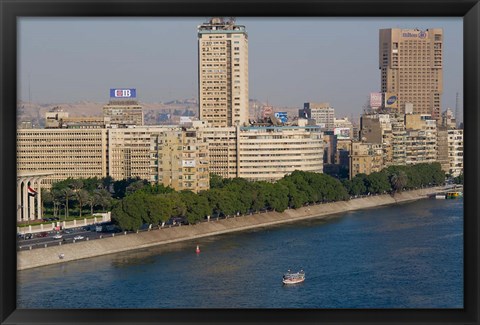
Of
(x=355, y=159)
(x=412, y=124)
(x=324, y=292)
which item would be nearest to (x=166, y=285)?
(x=324, y=292)

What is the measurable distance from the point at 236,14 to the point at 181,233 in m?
12.2

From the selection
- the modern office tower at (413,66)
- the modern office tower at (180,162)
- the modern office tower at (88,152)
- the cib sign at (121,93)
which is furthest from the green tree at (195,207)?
the modern office tower at (413,66)

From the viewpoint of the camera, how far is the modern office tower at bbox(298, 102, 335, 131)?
3522cm

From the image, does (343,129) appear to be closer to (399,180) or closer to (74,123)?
(399,180)

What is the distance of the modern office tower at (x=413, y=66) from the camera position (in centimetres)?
3722

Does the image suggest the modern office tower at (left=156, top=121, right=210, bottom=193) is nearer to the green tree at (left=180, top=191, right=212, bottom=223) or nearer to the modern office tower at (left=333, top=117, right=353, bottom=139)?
the green tree at (left=180, top=191, right=212, bottom=223)

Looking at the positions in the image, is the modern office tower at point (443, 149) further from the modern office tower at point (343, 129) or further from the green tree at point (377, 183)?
the green tree at point (377, 183)

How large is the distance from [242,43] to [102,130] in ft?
20.9

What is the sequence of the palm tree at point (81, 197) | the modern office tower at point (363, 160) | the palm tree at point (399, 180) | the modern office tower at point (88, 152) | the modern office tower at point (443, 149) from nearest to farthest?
the palm tree at point (81, 197), the modern office tower at point (88, 152), the palm tree at point (399, 180), the modern office tower at point (363, 160), the modern office tower at point (443, 149)

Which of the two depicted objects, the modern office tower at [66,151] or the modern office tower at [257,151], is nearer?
the modern office tower at [66,151]

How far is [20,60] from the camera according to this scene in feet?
3.58

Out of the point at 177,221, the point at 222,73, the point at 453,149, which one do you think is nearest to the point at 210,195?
the point at 177,221

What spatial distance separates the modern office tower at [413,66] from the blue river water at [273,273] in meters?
23.6

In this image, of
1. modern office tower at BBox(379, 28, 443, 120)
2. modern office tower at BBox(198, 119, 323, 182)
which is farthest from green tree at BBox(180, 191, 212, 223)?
modern office tower at BBox(379, 28, 443, 120)
